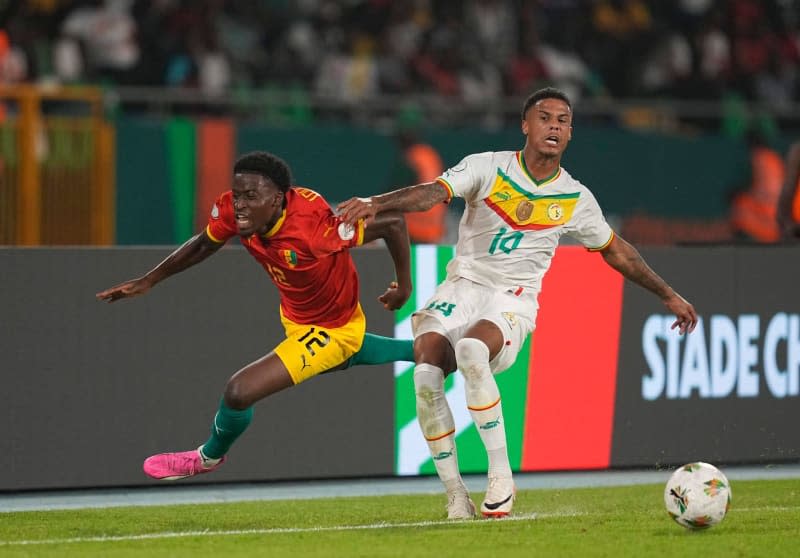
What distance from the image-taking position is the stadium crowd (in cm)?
1535

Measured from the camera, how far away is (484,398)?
23.9ft

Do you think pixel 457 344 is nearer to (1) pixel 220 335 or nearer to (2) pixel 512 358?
(2) pixel 512 358

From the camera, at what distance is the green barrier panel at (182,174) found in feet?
49.2

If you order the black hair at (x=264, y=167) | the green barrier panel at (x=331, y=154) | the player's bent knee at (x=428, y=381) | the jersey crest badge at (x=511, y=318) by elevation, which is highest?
the green barrier panel at (x=331, y=154)

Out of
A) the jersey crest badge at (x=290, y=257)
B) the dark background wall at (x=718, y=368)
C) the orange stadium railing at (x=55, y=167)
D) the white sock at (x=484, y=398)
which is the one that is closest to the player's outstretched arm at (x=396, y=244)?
the jersey crest badge at (x=290, y=257)

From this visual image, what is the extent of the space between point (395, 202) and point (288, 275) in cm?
86

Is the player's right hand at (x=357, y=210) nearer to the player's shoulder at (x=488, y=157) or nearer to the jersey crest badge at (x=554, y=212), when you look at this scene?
the player's shoulder at (x=488, y=157)

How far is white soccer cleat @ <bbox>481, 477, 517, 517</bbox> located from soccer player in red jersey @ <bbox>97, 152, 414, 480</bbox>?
3.67ft

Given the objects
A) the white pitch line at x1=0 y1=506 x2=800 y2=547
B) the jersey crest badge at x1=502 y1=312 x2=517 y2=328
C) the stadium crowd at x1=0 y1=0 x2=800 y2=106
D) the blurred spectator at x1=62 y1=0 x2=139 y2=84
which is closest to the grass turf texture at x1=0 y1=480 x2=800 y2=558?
the white pitch line at x1=0 y1=506 x2=800 y2=547

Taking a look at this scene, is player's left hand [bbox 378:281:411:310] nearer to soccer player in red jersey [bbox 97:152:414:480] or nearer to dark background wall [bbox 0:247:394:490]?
soccer player in red jersey [bbox 97:152:414:480]

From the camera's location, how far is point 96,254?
9.16 metres

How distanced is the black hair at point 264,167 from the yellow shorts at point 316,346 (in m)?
0.81

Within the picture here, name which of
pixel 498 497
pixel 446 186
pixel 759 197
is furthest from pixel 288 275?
pixel 759 197

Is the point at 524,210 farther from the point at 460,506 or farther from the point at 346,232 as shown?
the point at 460,506
